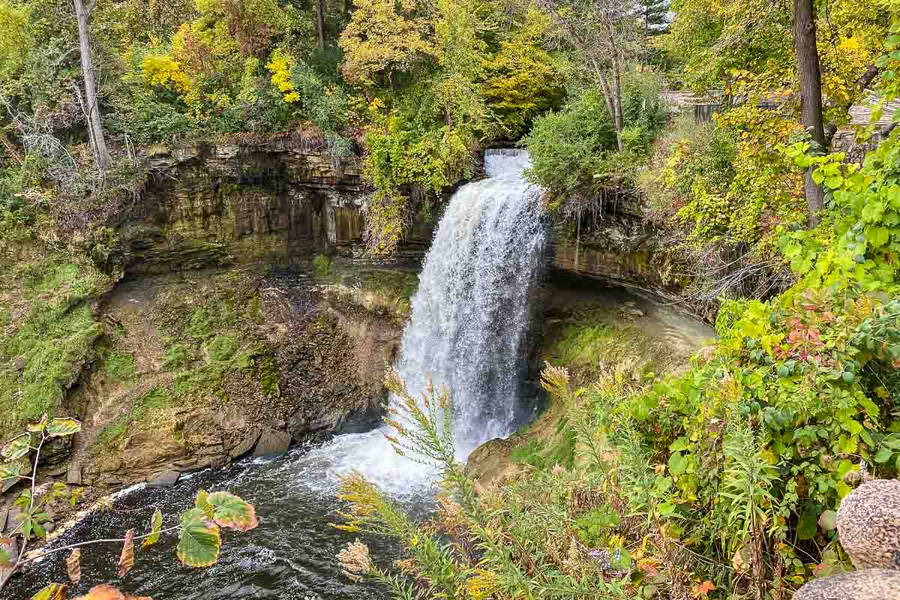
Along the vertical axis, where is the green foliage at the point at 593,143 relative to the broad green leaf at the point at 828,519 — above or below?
above

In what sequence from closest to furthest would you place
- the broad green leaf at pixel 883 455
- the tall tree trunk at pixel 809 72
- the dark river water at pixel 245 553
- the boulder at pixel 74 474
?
the broad green leaf at pixel 883 455 → the tall tree trunk at pixel 809 72 → the dark river water at pixel 245 553 → the boulder at pixel 74 474

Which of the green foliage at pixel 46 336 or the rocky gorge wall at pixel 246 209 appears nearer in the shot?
the green foliage at pixel 46 336

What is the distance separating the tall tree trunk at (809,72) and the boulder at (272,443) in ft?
35.9

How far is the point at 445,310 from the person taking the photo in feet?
37.9

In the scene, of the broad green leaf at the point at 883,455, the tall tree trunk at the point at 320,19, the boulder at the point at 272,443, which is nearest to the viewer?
the broad green leaf at the point at 883,455

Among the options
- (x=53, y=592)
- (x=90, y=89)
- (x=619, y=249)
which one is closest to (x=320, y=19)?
(x=90, y=89)

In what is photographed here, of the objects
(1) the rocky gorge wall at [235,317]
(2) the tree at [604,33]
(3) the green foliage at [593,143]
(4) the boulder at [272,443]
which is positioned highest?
(2) the tree at [604,33]

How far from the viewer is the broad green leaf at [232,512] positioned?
5.67ft

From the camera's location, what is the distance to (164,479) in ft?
33.8

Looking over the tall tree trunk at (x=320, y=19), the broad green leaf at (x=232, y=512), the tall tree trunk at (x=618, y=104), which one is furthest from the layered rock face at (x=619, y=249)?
the tall tree trunk at (x=320, y=19)

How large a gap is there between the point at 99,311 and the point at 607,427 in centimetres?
1332

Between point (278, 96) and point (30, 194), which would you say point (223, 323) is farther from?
point (278, 96)

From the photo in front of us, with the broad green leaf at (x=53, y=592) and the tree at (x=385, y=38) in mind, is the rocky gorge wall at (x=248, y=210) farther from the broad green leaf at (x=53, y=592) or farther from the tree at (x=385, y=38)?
the broad green leaf at (x=53, y=592)

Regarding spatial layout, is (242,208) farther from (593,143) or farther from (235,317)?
(593,143)
